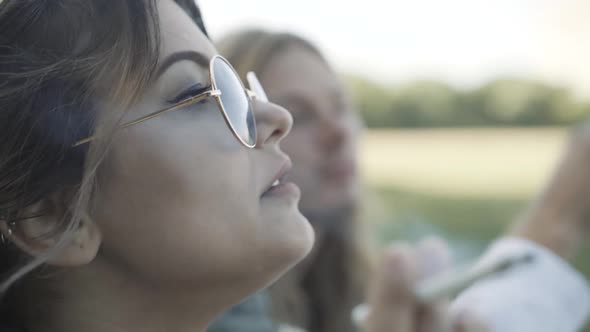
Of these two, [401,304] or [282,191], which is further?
[401,304]

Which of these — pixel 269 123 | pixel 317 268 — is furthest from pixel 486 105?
pixel 269 123

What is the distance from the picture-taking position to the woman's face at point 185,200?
2.98ft

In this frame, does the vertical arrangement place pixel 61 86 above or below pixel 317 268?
above

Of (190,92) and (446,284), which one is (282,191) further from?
(446,284)

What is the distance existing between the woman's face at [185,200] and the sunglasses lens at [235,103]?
0.02 meters

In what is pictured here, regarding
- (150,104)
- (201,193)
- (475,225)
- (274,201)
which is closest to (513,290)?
(274,201)

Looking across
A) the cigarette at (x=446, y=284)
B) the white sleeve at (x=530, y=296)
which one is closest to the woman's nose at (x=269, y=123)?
the cigarette at (x=446, y=284)

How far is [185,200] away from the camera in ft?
2.98

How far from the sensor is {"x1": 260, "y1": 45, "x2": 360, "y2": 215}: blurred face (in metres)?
1.95

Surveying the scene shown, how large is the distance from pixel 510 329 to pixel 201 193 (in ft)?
2.91

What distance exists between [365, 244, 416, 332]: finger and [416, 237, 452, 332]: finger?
4 centimetres

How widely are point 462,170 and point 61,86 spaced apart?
741cm

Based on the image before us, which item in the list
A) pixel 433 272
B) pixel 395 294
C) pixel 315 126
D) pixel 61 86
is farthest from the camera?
pixel 315 126

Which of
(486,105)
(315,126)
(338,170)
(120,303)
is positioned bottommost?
(486,105)
